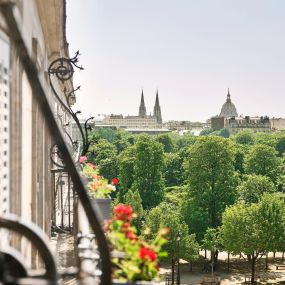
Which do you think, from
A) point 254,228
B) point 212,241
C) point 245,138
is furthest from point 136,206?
point 245,138

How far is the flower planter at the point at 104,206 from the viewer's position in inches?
287

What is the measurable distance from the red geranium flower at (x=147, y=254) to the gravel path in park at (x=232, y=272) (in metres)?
27.4

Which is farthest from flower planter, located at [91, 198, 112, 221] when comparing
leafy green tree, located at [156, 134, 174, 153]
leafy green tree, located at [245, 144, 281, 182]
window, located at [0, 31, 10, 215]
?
leafy green tree, located at [156, 134, 174, 153]

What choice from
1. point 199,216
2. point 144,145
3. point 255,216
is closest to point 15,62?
point 255,216

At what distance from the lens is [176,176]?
68.1 meters

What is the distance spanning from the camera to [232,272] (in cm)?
3303

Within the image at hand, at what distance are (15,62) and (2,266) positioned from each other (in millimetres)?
3825

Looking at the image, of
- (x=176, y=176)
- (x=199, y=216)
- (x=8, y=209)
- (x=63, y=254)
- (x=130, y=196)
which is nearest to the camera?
(x=8, y=209)

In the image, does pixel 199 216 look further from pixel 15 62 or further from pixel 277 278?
pixel 15 62

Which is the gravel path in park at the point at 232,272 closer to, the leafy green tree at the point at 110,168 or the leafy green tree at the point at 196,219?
the leafy green tree at the point at 196,219

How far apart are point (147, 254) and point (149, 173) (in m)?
43.8

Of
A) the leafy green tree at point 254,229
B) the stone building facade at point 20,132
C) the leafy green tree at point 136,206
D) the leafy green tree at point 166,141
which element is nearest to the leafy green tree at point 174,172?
the leafy green tree at point 136,206

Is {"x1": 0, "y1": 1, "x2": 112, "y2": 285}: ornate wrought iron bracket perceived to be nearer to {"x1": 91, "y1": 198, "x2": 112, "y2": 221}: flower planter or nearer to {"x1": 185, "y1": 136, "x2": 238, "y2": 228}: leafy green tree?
{"x1": 91, "y1": 198, "x2": 112, "y2": 221}: flower planter

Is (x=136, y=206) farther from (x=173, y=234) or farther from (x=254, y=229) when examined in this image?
(x=254, y=229)
